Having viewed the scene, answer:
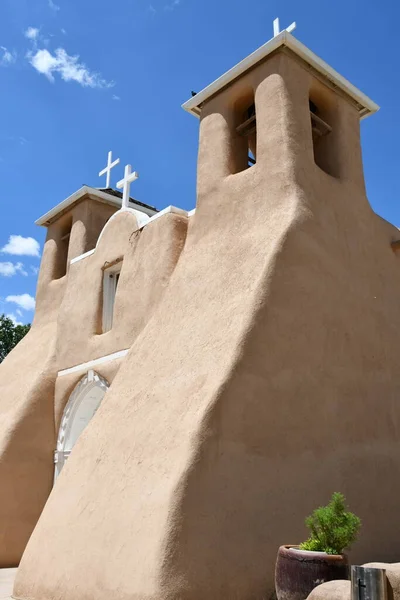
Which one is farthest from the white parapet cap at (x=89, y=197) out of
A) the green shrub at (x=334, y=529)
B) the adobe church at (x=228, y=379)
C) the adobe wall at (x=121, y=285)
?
the green shrub at (x=334, y=529)

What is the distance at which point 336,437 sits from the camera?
23.4ft

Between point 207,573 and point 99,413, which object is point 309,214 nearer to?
point 99,413

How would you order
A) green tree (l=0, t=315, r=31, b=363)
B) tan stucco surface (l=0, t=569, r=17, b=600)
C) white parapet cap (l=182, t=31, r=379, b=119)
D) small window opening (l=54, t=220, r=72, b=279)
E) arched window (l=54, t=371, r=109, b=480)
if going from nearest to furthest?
tan stucco surface (l=0, t=569, r=17, b=600) < white parapet cap (l=182, t=31, r=379, b=119) < arched window (l=54, t=371, r=109, b=480) < small window opening (l=54, t=220, r=72, b=279) < green tree (l=0, t=315, r=31, b=363)

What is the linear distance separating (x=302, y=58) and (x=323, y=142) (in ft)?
4.38

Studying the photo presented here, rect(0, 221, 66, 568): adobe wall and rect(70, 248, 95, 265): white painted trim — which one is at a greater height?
rect(70, 248, 95, 265): white painted trim

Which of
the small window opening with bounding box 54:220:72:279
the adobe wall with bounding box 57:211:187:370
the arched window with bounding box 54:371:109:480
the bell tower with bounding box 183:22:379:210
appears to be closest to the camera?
the bell tower with bounding box 183:22:379:210

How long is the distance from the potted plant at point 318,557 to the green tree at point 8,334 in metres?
25.1

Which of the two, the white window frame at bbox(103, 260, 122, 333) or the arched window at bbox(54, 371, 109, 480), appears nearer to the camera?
the arched window at bbox(54, 371, 109, 480)

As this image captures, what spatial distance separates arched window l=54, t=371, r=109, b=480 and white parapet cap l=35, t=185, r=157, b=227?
164 inches

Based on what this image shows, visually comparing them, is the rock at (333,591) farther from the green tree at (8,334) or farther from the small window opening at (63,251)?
the green tree at (8,334)

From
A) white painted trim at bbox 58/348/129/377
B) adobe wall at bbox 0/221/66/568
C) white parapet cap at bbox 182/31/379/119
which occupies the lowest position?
adobe wall at bbox 0/221/66/568

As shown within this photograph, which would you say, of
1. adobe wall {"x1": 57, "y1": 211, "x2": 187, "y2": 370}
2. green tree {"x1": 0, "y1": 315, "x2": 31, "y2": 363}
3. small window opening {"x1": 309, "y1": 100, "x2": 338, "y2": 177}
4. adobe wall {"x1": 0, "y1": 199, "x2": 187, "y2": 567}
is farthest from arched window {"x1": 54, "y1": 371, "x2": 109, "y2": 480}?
green tree {"x1": 0, "y1": 315, "x2": 31, "y2": 363}

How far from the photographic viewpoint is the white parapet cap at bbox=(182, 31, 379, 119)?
28.7 feet

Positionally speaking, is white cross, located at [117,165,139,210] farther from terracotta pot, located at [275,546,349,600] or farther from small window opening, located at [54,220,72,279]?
terracotta pot, located at [275,546,349,600]
